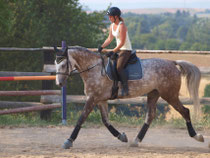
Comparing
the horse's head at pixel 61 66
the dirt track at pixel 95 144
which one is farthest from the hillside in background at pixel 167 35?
the horse's head at pixel 61 66

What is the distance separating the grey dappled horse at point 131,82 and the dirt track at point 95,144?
12.9 inches

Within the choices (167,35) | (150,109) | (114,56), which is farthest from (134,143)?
(167,35)

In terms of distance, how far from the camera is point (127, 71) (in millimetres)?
7273

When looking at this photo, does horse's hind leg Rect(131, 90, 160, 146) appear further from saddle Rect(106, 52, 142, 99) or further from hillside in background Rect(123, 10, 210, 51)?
hillside in background Rect(123, 10, 210, 51)

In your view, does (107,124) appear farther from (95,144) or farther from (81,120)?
(81,120)

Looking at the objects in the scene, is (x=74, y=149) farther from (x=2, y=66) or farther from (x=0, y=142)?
(x=2, y=66)

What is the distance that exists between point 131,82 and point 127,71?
22 cm

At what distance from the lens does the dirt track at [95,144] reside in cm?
645

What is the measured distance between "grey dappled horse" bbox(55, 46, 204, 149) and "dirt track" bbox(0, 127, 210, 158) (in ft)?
1.08

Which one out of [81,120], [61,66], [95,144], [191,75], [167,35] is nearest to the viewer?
[61,66]

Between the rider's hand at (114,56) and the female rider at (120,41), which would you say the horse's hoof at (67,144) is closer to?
the female rider at (120,41)

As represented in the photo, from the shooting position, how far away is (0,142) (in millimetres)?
7723

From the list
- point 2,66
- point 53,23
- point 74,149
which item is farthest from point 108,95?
point 53,23

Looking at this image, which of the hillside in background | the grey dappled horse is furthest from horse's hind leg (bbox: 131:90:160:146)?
the hillside in background
